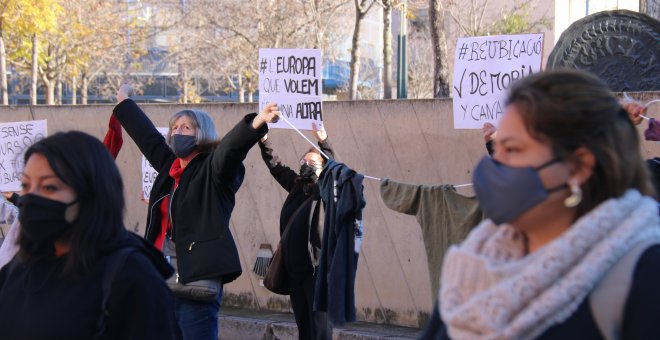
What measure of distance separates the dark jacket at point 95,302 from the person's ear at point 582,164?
4.68 ft

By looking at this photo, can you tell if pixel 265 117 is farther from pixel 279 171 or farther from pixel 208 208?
pixel 279 171

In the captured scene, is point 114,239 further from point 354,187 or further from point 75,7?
point 75,7

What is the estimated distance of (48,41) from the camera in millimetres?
27984

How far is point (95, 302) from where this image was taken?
285 cm

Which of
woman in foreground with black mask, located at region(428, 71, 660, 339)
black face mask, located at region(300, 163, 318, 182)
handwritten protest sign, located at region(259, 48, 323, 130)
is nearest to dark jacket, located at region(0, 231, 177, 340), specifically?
woman in foreground with black mask, located at region(428, 71, 660, 339)

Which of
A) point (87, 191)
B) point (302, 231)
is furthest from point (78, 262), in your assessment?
point (302, 231)

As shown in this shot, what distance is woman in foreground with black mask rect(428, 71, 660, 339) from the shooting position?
2.00 metres

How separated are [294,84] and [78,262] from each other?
152 inches

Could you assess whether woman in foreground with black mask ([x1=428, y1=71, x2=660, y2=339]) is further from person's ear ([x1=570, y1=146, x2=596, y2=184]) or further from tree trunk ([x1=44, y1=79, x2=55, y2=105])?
tree trunk ([x1=44, y1=79, x2=55, y2=105])

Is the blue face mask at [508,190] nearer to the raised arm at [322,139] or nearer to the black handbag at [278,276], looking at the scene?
the raised arm at [322,139]

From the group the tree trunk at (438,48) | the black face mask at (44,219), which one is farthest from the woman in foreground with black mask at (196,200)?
the tree trunk at (438,48)

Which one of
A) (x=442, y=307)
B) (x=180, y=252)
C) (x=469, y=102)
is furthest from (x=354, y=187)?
(x=442, y=307)

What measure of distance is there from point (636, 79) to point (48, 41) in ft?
78.4

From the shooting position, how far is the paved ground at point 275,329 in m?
7.68
